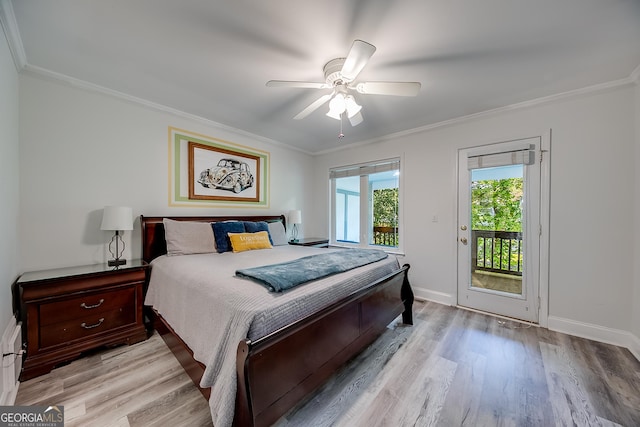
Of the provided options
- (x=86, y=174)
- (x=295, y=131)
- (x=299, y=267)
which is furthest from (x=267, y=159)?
(x=299, y=267)

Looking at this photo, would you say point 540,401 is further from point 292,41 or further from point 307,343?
point 292,41

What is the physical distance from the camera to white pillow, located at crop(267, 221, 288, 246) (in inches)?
140

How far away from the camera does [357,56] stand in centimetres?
152

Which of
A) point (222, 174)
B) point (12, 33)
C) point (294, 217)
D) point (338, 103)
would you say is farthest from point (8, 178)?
point (294, 217)

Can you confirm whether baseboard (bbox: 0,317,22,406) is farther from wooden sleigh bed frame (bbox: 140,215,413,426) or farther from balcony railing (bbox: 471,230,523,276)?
balcony railing (bbox: 471,230,523,276)

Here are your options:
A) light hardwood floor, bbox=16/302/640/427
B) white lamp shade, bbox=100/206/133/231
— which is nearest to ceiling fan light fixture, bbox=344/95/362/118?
light hardwood floor, bbox=16/302/640/427

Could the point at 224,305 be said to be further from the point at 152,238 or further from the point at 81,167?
the point at 81,167

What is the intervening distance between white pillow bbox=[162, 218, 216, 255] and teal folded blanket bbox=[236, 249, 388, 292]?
3.88 feet

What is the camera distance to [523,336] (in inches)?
95.1

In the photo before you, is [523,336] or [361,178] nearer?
[523,336]

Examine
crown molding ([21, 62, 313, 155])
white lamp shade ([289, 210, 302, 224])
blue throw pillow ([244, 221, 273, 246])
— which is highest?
crown molding ([21, 62, 313, 155])

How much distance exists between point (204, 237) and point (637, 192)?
4.28 m

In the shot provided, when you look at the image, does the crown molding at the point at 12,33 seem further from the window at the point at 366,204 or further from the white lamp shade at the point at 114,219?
the window at the point at 366,204

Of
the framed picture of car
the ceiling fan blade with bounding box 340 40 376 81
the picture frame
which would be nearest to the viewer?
the ceiling fan blade with bounding box 340 40 376 81
